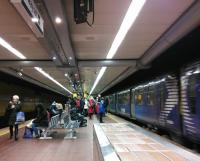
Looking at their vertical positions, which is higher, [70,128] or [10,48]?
[10,48]

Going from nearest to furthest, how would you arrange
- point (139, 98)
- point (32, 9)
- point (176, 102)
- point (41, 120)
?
point (32, 9) → point (176, 102) → point (41, 120) → point (139, 98)

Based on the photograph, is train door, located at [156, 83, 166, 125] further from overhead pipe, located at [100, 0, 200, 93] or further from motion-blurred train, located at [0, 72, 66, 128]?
motion-blurred train, located at [0, 72, 66, 128]

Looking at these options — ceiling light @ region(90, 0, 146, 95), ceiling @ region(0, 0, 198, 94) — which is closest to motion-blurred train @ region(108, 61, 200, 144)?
ceiling @ region(0, 0, 198, 94)

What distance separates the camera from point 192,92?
8508 mm

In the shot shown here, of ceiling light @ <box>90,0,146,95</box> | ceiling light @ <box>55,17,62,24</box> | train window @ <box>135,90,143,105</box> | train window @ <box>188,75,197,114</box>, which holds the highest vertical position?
ceiling light @ <box>90,0,146,95</box>

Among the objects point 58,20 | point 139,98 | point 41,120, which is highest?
point 58,20

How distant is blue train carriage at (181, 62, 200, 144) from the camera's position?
26.4ft

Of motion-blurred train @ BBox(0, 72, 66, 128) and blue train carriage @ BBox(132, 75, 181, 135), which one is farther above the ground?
motion-blurred train @ BBox(0, 72, 66, 128)

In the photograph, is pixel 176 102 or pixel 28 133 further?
pixel 28 133

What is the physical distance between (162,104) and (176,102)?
1786 mm

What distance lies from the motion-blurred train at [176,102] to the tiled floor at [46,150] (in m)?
2.71

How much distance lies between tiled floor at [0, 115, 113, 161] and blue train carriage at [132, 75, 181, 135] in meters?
2.74

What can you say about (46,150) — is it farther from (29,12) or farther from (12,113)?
(29,12)

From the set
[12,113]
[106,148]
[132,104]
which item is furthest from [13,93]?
[106,148]
